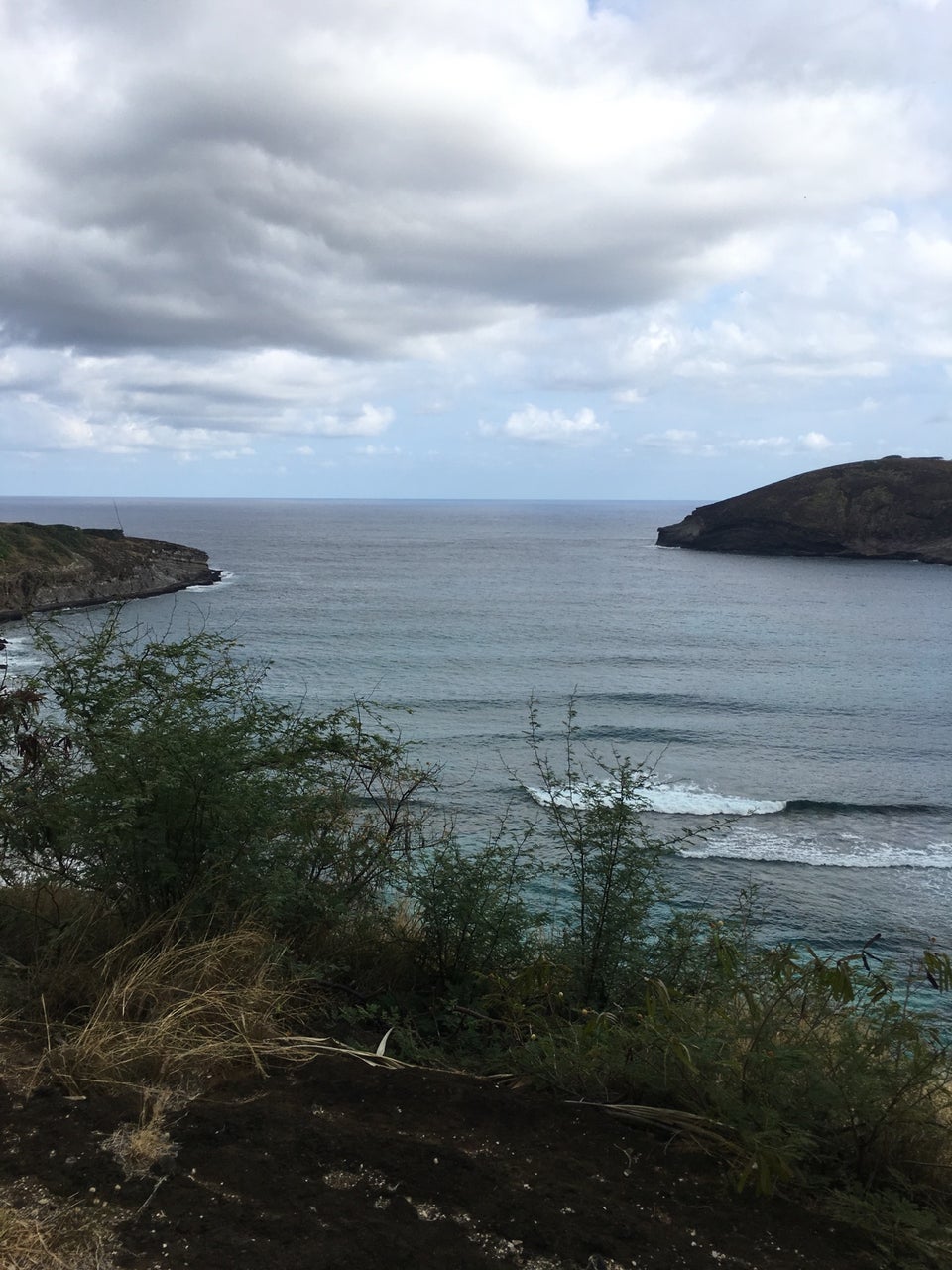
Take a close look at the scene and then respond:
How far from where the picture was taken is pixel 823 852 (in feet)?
67.8

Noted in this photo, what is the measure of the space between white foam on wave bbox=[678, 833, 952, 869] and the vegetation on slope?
13.8 meters

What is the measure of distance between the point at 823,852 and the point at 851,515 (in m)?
100

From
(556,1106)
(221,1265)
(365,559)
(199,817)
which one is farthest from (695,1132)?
(365,559)

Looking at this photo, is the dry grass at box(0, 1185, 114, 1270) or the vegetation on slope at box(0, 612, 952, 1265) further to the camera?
the vegetation on slope at box(0, 612, 952, 1265)

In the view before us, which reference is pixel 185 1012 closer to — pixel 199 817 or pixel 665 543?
pixel 199 817

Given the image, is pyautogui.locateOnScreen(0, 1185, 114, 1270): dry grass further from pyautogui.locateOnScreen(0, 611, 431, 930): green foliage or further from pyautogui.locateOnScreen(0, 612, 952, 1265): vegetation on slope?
pyautogui.locateOnScreen(0, 611, 431, 930): green foliage

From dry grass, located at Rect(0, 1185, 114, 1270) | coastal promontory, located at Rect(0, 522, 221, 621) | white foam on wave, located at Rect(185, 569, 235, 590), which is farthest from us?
white foam on wave, located at Rect(185, 569, 235, 590)

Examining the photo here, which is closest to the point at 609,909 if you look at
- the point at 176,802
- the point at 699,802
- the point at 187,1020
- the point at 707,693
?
the point at 187,1020

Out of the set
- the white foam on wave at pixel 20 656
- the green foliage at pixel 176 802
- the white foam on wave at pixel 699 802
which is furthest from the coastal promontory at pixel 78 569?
the green foliage at pixel 176 802

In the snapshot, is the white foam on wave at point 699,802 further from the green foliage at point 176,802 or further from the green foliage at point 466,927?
the green foliage at point 466,927

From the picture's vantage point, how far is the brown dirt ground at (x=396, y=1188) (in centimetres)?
350

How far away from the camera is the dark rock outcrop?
356 ft

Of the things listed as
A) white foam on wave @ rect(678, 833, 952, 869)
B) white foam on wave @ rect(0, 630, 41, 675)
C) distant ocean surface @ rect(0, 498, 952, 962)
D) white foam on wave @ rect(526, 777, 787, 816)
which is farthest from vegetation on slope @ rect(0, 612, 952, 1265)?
white foam on wave @ rect(0, 630, 41, 675)

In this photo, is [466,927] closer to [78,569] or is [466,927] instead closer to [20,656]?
[20,656]
